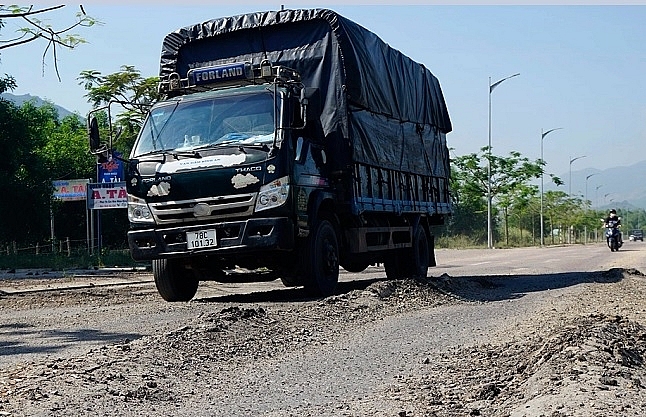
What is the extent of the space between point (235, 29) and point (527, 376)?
336 inches

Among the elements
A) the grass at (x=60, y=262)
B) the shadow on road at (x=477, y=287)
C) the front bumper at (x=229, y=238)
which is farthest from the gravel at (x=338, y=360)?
the grass at (x=60, y=262)

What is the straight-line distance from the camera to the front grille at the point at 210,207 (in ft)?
36.9

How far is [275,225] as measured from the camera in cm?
1113

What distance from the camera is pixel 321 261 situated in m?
12.3

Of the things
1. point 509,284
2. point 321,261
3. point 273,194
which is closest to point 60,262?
point 509,284

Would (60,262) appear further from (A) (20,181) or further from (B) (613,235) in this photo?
(B) (613,235)

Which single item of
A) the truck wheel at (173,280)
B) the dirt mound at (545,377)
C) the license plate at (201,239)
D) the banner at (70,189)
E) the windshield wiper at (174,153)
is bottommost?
the dirt mound at (545,377)

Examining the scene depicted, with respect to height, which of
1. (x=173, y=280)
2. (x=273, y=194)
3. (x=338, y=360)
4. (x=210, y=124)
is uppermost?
(x=210, y=124)

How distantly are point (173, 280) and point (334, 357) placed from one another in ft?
17.4

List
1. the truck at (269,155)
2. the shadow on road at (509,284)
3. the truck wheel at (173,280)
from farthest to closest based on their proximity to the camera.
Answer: the shadow on road at (509,284) → the truck wheel at (173,280) → the truck at (269,155)

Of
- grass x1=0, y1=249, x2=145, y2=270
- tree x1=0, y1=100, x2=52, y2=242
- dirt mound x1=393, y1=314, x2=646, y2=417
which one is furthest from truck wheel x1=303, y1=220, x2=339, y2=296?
tree x1=0, y1=100, x2=52, y2=242

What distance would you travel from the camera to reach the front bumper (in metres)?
11.2

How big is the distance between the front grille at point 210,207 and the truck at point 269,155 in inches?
0.6

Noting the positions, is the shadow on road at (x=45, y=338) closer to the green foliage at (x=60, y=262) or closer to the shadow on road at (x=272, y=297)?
the shadow on road at (x=272, y=297)
